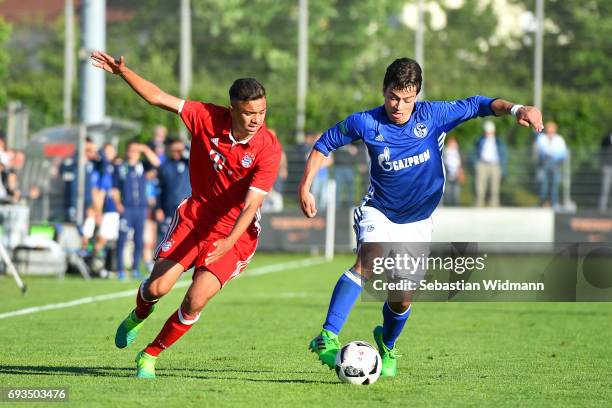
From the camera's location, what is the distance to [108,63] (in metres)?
8.35

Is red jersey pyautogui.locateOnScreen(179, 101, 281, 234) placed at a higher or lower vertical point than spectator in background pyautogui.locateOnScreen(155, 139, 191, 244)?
higher

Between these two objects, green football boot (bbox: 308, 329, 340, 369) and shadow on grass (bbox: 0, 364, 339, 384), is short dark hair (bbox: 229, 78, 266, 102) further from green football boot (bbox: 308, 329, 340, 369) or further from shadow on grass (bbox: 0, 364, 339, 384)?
shadow on grass (bbox: 0, 364, 339, 384)

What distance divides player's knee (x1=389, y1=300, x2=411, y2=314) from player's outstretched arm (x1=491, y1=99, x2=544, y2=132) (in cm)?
151

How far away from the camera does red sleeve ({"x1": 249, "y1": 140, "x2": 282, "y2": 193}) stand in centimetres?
808

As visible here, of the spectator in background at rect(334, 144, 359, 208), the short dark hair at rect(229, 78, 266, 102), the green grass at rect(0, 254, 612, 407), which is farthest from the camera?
the spectator in background at rect(334, 144, 359, 208)

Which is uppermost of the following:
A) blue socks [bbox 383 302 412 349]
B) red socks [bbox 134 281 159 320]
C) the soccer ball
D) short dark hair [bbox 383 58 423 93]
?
short dark hair [bbox 383 58 423 93]

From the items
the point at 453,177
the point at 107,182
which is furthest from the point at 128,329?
the point at 453,177

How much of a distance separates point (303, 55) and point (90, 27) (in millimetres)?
12784

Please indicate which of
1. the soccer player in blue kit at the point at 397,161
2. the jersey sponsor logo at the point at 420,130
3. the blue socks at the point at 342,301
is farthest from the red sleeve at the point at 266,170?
the jersey sponsor logo at the point at 420,130

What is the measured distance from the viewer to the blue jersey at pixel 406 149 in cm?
833

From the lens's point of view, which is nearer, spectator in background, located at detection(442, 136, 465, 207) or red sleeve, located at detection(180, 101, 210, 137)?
red sleeve, located at detection(180, 101, 210, 137)

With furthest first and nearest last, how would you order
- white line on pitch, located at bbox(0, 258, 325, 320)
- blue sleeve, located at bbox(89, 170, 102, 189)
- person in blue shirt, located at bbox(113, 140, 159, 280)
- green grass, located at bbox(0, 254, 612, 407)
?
1. blue sleeve, located at bbox(89, 170, 102, 189)
2. person in blue shirt, located at bbox(113, 140, 159, 280)
3. white line on pitch, located at bbox(0, 258, 325, 320)
4. green grass, located at bbox(0, 254, 612, 407)

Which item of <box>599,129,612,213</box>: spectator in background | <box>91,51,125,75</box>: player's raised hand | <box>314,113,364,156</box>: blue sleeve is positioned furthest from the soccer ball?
<box>599,129,612,213</box>: spectator in background

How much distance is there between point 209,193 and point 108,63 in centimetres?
116
